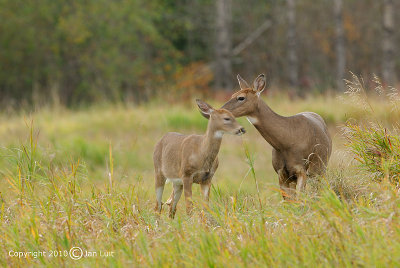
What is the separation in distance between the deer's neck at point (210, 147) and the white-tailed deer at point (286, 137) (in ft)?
0.85

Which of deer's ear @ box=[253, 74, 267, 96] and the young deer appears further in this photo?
deer's ear @ box=[253, 74, 267, 96]

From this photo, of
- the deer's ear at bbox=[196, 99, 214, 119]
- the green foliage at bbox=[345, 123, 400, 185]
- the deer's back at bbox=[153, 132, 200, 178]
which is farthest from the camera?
the deer's back at bbox=[153, 132, 200, 178]

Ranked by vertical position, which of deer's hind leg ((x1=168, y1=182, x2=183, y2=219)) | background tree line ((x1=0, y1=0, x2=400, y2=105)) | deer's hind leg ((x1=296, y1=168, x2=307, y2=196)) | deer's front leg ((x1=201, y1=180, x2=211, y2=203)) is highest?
deer's hind leg ((x1=296, y1=168, x2=307, y2=196))

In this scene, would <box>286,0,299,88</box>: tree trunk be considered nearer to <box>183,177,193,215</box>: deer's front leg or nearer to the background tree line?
the background tree line

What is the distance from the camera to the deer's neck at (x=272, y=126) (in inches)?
235

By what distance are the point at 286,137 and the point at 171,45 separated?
23.9m

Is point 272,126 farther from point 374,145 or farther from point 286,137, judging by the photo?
point 374,145

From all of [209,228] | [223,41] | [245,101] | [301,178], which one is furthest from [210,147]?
[223,41]

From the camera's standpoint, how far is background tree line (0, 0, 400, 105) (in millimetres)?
22125

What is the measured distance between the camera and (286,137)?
19.6 ft

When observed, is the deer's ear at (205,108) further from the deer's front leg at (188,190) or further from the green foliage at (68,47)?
the green foliage at (68,47)

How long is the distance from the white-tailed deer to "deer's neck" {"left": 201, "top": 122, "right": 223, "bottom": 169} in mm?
260

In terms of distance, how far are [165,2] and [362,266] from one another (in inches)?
1032

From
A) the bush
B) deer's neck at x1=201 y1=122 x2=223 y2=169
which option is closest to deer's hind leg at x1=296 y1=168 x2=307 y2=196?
the bush
